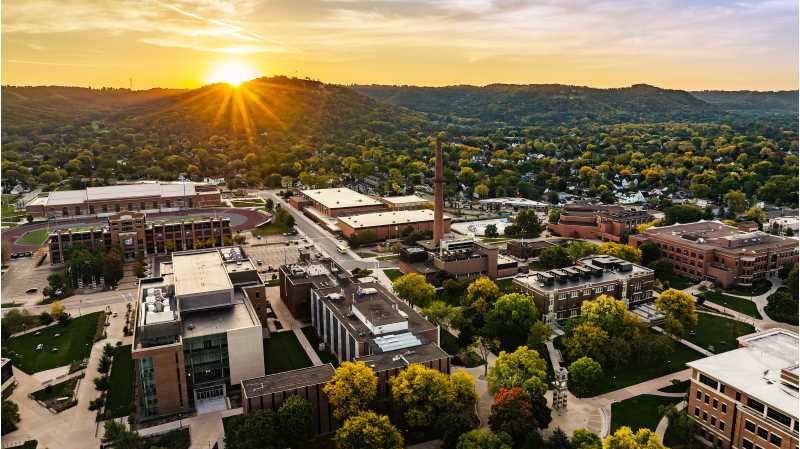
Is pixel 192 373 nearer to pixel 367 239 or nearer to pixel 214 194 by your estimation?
pixel 367 239

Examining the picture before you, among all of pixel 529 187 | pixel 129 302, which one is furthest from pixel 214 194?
pixel 529 187

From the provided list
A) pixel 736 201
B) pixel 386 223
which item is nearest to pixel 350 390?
pixel 386 223

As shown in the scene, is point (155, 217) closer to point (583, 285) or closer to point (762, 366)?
point (583, 285)

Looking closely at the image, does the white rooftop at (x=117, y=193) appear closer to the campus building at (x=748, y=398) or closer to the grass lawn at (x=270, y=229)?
the grass lawn at (x=270, y=229)

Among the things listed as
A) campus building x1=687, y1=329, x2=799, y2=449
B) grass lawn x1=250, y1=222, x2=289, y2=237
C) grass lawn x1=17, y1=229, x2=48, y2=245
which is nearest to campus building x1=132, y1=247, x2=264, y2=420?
campus building x1=687, y1=329, x2=799, y2=449

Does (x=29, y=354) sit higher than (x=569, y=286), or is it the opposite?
(x=569, y=286)

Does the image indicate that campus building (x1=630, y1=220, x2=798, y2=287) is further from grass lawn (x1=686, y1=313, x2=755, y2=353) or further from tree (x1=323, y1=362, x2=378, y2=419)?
tree (x1=323, y1=362, x2=378, y2=419)
